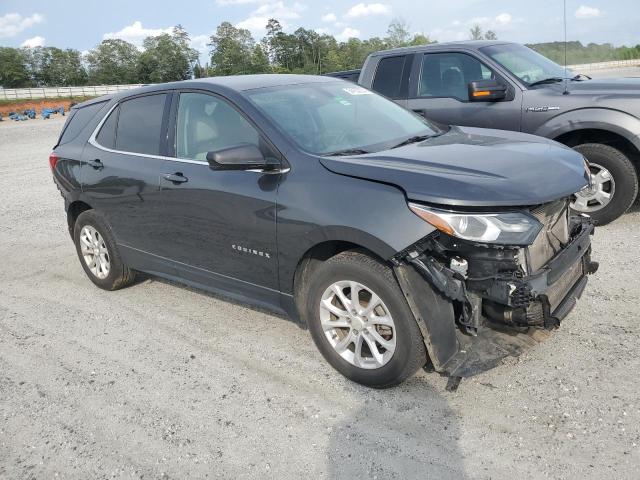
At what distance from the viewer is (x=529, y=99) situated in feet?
20.1

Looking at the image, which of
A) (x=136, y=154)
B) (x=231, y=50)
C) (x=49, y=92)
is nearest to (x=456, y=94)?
(x=136, y=154)

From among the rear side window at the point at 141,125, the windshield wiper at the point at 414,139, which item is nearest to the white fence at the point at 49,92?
the rear side window at the point at 141,125

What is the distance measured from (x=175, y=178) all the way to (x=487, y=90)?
364cm

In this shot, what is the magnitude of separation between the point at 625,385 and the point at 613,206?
10.2 feet

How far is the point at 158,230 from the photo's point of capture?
4.43m

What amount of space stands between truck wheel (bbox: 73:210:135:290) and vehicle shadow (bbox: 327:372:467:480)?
107 inches

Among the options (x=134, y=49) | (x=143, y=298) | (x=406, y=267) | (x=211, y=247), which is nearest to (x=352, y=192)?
(x=406, y=267)

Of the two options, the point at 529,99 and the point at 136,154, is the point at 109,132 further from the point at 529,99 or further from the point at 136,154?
the point at 529,99

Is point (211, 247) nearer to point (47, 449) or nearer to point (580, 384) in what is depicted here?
point (47, 449)

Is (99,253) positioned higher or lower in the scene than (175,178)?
lower

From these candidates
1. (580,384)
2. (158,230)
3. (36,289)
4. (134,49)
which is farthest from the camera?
(134,49)

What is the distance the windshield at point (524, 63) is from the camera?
6465 mm

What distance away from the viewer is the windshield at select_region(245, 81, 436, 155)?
3723mm

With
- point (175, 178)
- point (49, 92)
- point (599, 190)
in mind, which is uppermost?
point (49, 92)
